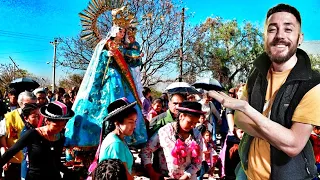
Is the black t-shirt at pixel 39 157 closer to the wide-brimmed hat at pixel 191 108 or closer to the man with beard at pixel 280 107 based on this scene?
the wide-brimmed hat at pixel 191 108

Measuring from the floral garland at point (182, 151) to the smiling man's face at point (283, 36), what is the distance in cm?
→ 157

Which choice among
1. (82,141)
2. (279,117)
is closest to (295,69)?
(279,117)

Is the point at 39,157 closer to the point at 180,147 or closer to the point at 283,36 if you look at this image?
the point at 180,147

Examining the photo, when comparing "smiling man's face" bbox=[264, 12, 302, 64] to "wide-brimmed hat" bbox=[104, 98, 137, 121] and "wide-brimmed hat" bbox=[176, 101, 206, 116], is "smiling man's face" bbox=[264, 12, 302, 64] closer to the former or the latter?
"wide-brimmed hat" bbox=[104, 98, 137, 121]

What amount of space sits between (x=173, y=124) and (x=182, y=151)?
310 millimetres

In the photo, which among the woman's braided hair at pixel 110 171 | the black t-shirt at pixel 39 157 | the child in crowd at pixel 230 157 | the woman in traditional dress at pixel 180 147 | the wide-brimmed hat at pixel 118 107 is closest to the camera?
the woman's braided hair at pixel 110 171

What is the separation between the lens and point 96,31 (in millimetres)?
6223

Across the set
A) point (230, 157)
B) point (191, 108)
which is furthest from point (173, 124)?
point (230, 157)

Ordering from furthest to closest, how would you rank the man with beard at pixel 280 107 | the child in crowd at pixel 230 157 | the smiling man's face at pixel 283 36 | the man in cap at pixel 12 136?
the child in crowd at pixel 230 157, the man in cap at pixel 12 136, the smiling man's face at pixel 283 36, the man with beard at pixel 280 107

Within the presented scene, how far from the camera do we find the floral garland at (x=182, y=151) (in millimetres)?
3053

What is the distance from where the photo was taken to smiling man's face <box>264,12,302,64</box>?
165cm

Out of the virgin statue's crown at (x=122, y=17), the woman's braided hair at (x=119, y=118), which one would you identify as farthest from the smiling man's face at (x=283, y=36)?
the virgin statue's crown at (x=122, y=17)

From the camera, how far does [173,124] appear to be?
3246 millimetres

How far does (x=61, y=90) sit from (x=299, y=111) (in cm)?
884
